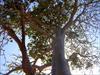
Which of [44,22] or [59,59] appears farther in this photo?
[44,22]

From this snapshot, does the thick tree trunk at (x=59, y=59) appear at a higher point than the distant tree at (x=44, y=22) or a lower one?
lower

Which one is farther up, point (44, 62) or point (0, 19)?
point (0, 19)

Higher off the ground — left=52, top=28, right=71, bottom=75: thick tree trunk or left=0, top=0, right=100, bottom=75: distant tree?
left=0, top=0, right=100, bottom=75: distant tree

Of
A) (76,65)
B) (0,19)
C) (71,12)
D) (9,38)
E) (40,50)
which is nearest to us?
(0,19)

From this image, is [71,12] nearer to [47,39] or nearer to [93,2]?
[93,2]

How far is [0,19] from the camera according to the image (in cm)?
753

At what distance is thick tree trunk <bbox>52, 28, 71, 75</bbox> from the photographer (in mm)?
5668

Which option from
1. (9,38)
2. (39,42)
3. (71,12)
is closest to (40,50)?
(39,42)

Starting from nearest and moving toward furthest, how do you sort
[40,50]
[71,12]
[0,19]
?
[0,19] → [71,12] → [40,50]

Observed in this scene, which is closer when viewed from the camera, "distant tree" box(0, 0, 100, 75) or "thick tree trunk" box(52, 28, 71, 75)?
"thick tree trunk" box(52, 28, 71, 75)

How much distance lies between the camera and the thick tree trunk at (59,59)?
5.67 meters

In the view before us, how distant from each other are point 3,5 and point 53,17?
1364 mm

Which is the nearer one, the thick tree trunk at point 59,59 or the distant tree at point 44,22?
the thick tree trunk at point 59,59

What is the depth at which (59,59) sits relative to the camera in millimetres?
5988
